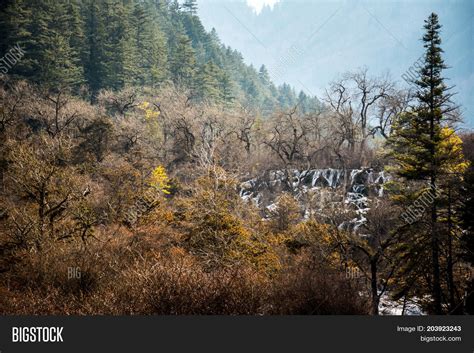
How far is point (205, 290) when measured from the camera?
945 centimetres

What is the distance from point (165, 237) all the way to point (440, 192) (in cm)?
1634

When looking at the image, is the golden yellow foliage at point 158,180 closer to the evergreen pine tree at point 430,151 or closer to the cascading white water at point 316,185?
the cascading white water at point 316,185

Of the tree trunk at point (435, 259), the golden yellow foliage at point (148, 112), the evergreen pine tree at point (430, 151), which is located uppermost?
the golden yellow foliage at point (148, 112)

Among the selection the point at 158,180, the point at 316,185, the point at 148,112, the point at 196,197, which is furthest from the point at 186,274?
the point at 148,112

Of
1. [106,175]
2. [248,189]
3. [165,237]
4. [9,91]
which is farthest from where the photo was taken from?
[248,189]

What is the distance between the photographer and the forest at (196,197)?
462 inches

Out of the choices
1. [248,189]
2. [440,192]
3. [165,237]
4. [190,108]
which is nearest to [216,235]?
[165,237]

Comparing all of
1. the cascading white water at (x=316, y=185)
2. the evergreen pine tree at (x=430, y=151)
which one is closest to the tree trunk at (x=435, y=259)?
the evergreen pine tree at (x=430, y=151)

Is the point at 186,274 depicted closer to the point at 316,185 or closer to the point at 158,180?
the point at 158,180

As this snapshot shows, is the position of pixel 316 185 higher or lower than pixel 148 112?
lower

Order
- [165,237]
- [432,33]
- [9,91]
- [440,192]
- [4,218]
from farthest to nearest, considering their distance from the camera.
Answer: [9,91]
[165,237]
[4,218]
[432,33]
[440,192]

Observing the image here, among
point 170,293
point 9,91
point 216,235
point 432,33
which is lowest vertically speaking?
point 170,293

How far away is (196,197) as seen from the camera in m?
23.2

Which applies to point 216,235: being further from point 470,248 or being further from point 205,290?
point 470,248
